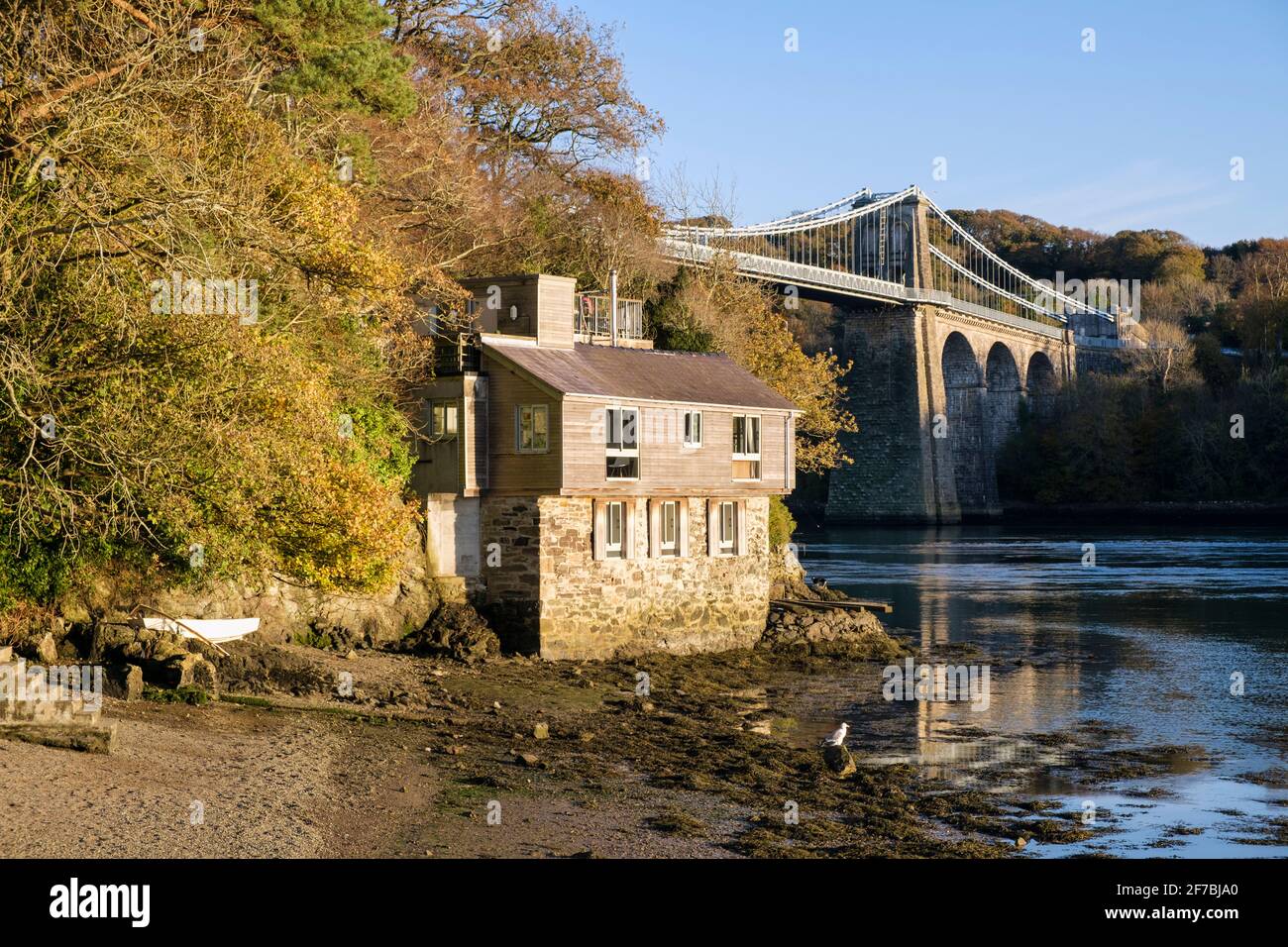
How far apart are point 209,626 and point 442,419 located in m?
6.80

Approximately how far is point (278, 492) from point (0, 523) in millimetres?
3677

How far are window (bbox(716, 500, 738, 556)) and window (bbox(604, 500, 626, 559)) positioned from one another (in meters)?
2.92

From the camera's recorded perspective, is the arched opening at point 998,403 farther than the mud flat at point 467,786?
Yes

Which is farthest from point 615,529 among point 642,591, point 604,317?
point 604,317

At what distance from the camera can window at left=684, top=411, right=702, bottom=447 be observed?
29906 mm

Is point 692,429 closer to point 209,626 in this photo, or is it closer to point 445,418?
point 445,418

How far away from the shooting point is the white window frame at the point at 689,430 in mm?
29734

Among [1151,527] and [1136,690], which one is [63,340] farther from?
[1151,527]

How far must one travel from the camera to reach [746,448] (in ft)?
104

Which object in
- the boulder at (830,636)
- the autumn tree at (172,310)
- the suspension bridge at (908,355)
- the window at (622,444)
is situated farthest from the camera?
the suspension bridge at (908,355)

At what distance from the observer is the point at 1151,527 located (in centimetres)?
9144

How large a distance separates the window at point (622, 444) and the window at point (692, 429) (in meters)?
1.49

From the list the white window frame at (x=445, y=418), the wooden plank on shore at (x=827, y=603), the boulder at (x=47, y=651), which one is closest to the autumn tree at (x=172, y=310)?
the boulder at (x=47, y=651)

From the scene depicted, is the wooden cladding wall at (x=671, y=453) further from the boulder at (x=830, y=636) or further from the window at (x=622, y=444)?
the boulder at (x=830, y=636)
